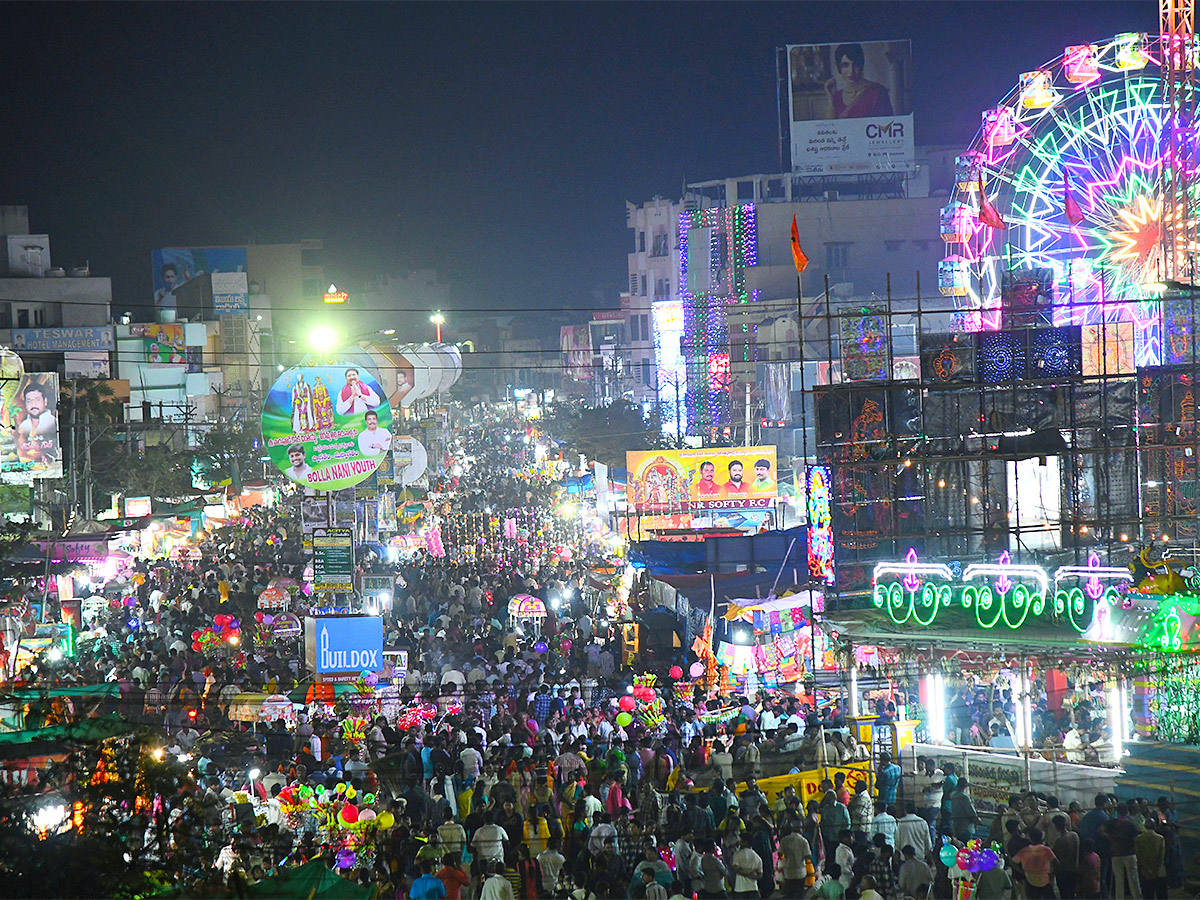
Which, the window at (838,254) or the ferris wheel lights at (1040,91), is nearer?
the ferris wheel lights at (1040,91)

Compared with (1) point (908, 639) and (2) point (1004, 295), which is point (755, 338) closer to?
(2) point (1004, 295)

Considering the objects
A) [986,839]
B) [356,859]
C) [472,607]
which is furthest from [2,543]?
[986,839]

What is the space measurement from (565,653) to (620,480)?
14479 millimetres

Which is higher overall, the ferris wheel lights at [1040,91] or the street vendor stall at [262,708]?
the ferris wheel lights at [1040,91]

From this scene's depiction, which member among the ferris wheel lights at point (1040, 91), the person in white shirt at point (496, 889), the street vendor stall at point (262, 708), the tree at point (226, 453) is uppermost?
the ferris wheel lights at point (1040, 91)

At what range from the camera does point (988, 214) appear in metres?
23.4

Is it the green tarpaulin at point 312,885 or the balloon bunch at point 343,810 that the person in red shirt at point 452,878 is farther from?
the balloon bunch at point 343,810

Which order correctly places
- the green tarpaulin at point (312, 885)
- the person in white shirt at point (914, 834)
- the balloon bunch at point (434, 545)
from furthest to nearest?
the balloon bunch at point (434, 545), the person in white shirt at point (914, 834), the green tarpaulin at point (312, 885)

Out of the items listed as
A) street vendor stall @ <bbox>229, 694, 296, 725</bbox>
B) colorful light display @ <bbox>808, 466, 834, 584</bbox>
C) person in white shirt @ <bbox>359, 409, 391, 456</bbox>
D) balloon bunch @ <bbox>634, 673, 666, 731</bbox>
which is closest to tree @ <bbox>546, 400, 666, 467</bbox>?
person in white shirt @ <bbox>359, 409, 391, 456</bbox>

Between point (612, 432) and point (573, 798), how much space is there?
60517 millimetres

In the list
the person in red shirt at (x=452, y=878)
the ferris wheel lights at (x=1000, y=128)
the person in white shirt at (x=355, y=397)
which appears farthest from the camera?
the ferris wheel lights at (x=1000, y=128)

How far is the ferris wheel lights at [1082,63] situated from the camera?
23.4 metres

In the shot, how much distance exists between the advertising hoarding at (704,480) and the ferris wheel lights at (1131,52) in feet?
35.4

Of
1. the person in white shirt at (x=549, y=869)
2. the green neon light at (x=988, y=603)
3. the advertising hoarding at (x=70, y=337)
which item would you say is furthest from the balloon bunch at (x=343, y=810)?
the advertising hoarding at (x=70, y=337)
